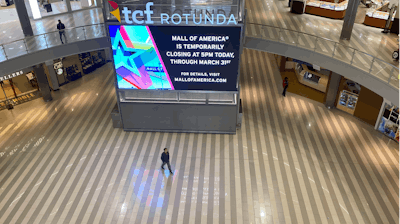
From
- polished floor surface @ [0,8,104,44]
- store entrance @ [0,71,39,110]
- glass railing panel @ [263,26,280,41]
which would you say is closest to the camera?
glass railing panel @ [263,26,280,41]

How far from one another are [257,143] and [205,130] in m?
2.44

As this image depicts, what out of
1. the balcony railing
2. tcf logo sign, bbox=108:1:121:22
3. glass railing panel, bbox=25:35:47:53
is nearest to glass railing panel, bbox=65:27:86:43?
the balcony railing

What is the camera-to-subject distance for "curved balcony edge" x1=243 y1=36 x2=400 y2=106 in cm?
1030

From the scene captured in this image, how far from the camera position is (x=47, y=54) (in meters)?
13.3

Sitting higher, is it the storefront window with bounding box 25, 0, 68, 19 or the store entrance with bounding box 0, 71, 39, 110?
the storefront window with bounding box 25, 0, 68, 19

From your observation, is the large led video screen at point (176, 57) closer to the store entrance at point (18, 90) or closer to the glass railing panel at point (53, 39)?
the glass railing panel at point (53, 39)

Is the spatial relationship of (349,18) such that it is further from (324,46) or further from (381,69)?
(381,69)

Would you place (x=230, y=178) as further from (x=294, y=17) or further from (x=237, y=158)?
(x=294, y=17)

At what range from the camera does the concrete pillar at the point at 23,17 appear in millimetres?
13375

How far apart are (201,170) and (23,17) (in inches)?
405

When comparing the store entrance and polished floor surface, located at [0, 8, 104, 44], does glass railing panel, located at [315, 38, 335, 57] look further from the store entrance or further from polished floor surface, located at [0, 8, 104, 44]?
the store entrance

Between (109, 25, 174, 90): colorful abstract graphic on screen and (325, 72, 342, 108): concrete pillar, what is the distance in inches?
324

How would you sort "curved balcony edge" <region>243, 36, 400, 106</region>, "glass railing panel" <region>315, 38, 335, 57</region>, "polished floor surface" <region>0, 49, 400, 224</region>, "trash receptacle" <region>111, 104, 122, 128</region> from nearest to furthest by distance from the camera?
1. "curved balcony edge" <region>243, 36, 400, 106</region>
2. "polished floor surface" <region>0, 49, 400, 224</region>
3. "glass railing panel" <region>315, 38, 335, 57</region>
4. "trash receptacle" <region>111, 104, 122, 128</region>

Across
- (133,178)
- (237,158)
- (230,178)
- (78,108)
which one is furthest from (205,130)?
(78,108)
